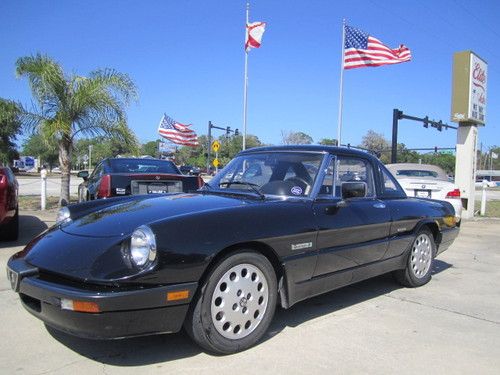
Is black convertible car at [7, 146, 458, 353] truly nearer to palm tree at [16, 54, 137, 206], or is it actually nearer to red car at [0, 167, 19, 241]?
red car at [0, 167, 19, 241]

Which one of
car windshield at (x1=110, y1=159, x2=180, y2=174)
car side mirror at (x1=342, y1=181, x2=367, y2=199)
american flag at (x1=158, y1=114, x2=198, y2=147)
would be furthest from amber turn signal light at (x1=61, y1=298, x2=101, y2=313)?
american flag at (x1=158, y1=114, x2=198, y2=147)

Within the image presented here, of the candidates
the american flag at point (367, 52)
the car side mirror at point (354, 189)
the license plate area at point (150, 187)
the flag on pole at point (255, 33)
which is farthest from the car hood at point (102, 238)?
the flag on pole at point (255, 33)

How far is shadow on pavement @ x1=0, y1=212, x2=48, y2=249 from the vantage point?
706cm

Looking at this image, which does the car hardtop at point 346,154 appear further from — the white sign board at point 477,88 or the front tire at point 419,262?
the white sign board at point 477,88

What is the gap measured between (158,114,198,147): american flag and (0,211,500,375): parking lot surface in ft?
99.6

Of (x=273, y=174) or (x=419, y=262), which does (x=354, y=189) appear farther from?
(x=419, y=262)

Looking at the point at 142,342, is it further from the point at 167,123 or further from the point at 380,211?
the point at 167,123

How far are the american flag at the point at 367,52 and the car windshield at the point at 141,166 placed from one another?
13521 mm

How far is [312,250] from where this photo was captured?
146 inches

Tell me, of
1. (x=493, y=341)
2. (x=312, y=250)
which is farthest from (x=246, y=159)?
(x=493, y=341)

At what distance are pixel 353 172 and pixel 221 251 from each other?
205 centimetres

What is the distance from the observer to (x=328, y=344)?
3.49 m

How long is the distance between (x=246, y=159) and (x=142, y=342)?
2.05 meters

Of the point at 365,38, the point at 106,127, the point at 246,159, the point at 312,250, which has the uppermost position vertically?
the point at 365,38
